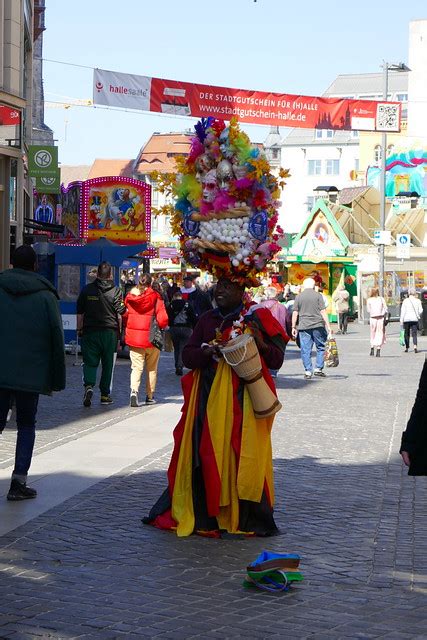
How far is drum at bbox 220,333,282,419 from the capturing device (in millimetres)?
7918

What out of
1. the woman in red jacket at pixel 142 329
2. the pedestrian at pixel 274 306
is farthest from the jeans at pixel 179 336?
the woman in red jacket at pixel 142 329

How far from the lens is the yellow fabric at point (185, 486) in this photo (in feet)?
25.8

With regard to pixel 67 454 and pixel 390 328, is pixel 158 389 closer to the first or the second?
pixel 67 454

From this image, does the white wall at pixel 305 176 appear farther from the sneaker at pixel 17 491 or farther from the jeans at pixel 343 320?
the sneaker at pixel 17 491

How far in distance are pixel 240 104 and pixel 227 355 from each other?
2204 cm

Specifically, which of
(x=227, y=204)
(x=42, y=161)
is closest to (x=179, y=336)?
(x=42, y=161)

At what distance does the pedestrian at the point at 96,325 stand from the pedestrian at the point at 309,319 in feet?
19.1

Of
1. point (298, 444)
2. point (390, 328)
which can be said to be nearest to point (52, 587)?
point (298, 444)

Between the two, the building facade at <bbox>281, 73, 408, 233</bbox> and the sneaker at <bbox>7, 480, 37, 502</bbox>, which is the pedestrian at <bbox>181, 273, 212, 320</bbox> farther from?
the building facade at <bbox>281, 73, 408, 233</bbox>

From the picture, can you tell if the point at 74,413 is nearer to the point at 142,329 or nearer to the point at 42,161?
the point at 142,329

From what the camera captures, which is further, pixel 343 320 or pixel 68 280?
pixel 343 320

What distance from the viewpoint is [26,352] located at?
28.6 ft

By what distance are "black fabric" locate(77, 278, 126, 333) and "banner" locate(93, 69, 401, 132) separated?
408 inches

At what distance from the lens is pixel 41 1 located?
50.7 metres
